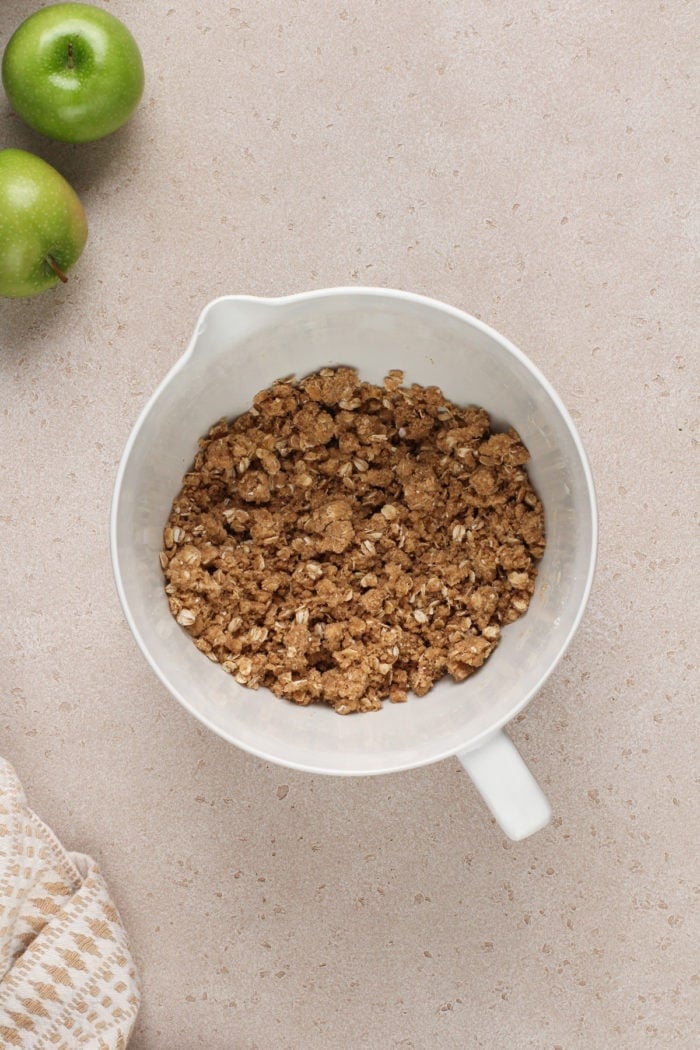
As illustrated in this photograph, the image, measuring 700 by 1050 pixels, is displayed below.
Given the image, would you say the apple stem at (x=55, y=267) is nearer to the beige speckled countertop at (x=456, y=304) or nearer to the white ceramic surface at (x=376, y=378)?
the beige speckled countertop at (x=456, y=304)

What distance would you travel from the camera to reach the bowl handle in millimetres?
756

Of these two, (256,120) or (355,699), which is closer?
(355,699)

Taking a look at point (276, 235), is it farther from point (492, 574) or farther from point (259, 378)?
point (492, 574)

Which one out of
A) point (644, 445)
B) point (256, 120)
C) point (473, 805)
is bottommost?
point (473, 805)

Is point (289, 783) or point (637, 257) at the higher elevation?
point (637, 257)

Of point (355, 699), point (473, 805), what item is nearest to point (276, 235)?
point (355, 699)

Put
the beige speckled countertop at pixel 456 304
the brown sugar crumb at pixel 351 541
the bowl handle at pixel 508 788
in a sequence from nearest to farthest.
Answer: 1. the bowl handle at pixel 508 788
2. the brown sugar crumb at pixel 351 541
3. the beige speckled countertop at pixel 456 304

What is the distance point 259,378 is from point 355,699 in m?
0.32

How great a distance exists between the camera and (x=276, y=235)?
3.29 feet

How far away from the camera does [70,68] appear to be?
3.02 feet

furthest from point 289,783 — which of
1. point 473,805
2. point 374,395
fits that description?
point 374,395

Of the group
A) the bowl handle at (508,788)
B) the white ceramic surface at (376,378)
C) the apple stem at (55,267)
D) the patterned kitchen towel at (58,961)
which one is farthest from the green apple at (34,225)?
the bowl handle at (508,788)

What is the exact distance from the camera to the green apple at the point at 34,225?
0.90 metres

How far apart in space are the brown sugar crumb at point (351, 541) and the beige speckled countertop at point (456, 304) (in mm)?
167
